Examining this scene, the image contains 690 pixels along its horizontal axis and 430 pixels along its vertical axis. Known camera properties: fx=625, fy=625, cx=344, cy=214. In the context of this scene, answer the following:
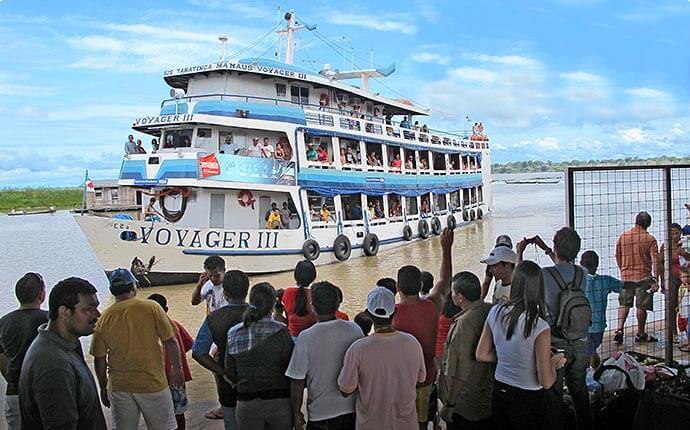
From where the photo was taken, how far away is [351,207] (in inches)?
770

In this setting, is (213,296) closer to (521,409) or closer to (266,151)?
(521,409)

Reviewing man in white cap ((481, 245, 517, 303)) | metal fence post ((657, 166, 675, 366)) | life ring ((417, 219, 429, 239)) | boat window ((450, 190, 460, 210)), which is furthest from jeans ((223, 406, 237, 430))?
boat window ((450, 190, 460, 210))

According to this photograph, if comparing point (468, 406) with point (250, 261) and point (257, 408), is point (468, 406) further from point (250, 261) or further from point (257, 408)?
point (250, 261)

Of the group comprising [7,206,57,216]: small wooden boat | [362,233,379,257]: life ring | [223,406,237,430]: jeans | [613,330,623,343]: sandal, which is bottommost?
[362,233,379,257]: life ring

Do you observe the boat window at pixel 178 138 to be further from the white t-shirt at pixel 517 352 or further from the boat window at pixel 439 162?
the white t-shirt at pixel 517 352

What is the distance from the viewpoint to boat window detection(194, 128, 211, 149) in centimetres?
1579

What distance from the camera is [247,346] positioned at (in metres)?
3.18

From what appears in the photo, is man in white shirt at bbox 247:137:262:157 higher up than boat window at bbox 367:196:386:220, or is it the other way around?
man in white shirt at bbox 247:137:262:157

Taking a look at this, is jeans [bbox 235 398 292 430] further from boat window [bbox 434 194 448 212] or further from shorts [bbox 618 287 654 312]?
boat window [bbox 434 194 448 212]

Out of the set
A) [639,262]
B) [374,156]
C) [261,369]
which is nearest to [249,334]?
[261,369]

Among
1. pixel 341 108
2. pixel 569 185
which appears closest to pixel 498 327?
pixel 569 185

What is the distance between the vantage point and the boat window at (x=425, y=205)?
24112 millimetres

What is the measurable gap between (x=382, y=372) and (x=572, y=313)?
124 cm

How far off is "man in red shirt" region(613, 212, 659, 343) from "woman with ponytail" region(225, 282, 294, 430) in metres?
3.85
